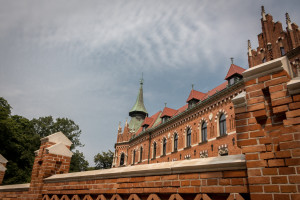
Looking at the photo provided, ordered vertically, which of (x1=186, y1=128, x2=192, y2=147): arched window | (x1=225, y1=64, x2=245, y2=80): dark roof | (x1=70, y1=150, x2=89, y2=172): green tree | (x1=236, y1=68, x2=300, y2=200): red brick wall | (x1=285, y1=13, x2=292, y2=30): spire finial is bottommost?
(x1=236, y1=68, x2=300, y2=200): red brick wall

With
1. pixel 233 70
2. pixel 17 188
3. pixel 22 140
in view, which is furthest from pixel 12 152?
pixel 233 70

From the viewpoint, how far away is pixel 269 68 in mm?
2275

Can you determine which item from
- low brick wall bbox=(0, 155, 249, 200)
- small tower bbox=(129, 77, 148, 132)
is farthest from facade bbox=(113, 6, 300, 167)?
low brick wall bbox=(0, 155, 249, 200)

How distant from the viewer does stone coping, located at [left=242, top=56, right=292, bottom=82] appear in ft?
7.23

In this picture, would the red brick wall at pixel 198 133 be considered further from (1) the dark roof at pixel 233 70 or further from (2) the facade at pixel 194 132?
(1) the dark roof at pixel 233 70

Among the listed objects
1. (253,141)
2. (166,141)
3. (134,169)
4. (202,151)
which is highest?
(166,141)

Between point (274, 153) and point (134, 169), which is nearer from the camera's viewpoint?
point (274, 153)

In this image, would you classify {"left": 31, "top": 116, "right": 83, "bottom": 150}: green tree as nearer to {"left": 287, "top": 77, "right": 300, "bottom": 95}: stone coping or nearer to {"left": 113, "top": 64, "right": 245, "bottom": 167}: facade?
{"left": 113, "top": 64, "right": 245, "bottom": 167}: facade

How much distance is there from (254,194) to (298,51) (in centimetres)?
1541

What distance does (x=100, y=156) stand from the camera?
5012cm

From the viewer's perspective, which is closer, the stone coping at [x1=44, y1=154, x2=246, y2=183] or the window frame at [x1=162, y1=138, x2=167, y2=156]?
the stone coping at [x1=44, y1=154, x2=246, y2=183]

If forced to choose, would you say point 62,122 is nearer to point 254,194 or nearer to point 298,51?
point 298,51

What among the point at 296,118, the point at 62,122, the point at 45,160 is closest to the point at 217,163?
the point at 296,118

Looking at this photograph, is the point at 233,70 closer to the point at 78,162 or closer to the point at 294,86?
the point at 294,86
